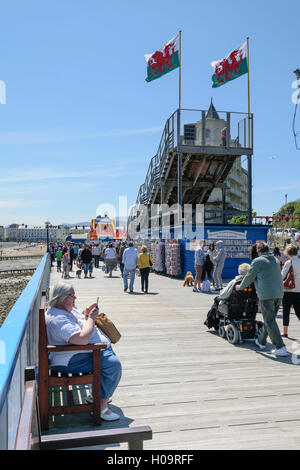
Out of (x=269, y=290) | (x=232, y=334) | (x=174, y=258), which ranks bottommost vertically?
(x=232, y=334)

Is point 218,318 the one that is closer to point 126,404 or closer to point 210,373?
point 210,373

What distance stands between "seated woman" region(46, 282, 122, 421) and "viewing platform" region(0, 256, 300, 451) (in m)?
0.23

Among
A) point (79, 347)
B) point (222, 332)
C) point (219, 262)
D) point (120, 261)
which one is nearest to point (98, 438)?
point (79, 347)

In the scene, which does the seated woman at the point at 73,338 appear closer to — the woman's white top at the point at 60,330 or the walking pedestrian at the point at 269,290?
the woman's white top at the point at 60,330

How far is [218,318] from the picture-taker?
8.24m

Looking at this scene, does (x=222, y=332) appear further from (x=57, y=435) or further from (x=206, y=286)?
(x=206, y=286)

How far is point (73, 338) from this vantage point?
412 cm

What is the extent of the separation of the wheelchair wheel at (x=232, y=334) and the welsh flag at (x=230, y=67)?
52.1 ft

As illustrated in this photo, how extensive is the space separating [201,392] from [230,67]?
18.6 meters

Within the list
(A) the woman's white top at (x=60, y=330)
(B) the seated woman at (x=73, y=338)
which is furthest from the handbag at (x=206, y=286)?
(A) the woman's white top at (x=60, y=330)

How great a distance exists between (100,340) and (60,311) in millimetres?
514

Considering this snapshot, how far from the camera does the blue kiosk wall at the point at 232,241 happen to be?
747 inches
